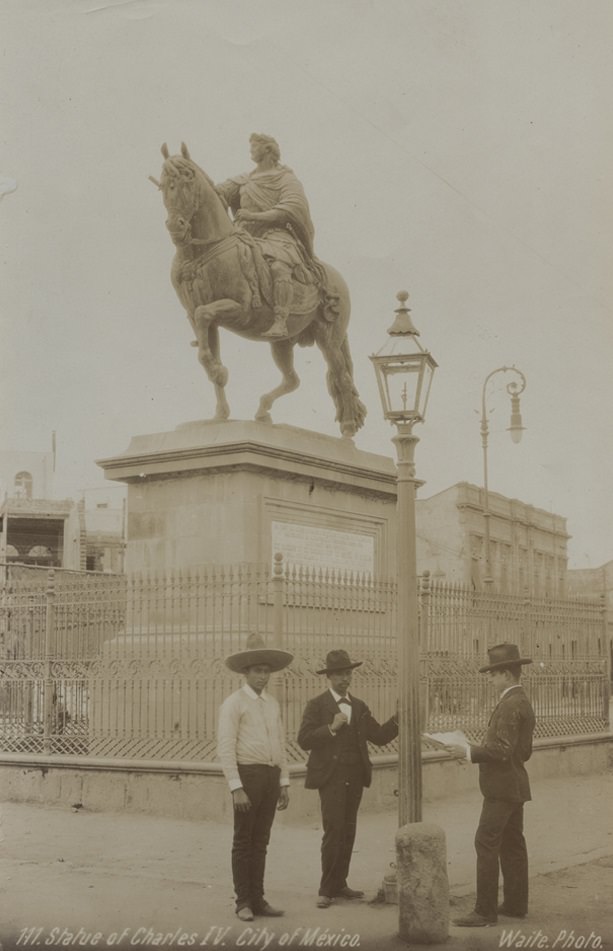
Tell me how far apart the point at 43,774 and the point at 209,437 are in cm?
403

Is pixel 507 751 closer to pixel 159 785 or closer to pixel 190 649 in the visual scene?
pixel 159 785

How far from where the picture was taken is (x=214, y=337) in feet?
49.4

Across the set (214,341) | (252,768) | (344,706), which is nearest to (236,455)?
(214,341)

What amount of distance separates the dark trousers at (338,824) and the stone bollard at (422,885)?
897 mm

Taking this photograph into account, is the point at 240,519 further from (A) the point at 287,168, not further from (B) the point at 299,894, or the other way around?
(B) the point at 299,894

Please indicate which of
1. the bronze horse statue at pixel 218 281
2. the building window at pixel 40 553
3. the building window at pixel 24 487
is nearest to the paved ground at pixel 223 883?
the bronze horse statue at pixel 218 281

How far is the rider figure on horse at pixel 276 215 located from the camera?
1530 centimetres

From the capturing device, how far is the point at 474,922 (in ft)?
25.9

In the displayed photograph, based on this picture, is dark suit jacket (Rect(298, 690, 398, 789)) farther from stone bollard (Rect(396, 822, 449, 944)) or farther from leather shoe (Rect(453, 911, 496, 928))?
leather shoe (Rect(453, 911, 496, 928))

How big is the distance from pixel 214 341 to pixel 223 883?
24.2ft

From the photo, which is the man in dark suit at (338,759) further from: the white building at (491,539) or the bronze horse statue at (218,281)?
the white building at (491,539)

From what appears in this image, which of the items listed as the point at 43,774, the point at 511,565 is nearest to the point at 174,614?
the point at 43,774

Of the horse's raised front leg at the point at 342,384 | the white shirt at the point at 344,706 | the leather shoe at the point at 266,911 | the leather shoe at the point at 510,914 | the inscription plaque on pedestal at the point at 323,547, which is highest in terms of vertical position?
the horse's raised front leg at the point at 342,384

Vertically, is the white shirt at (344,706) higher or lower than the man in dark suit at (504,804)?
higher
